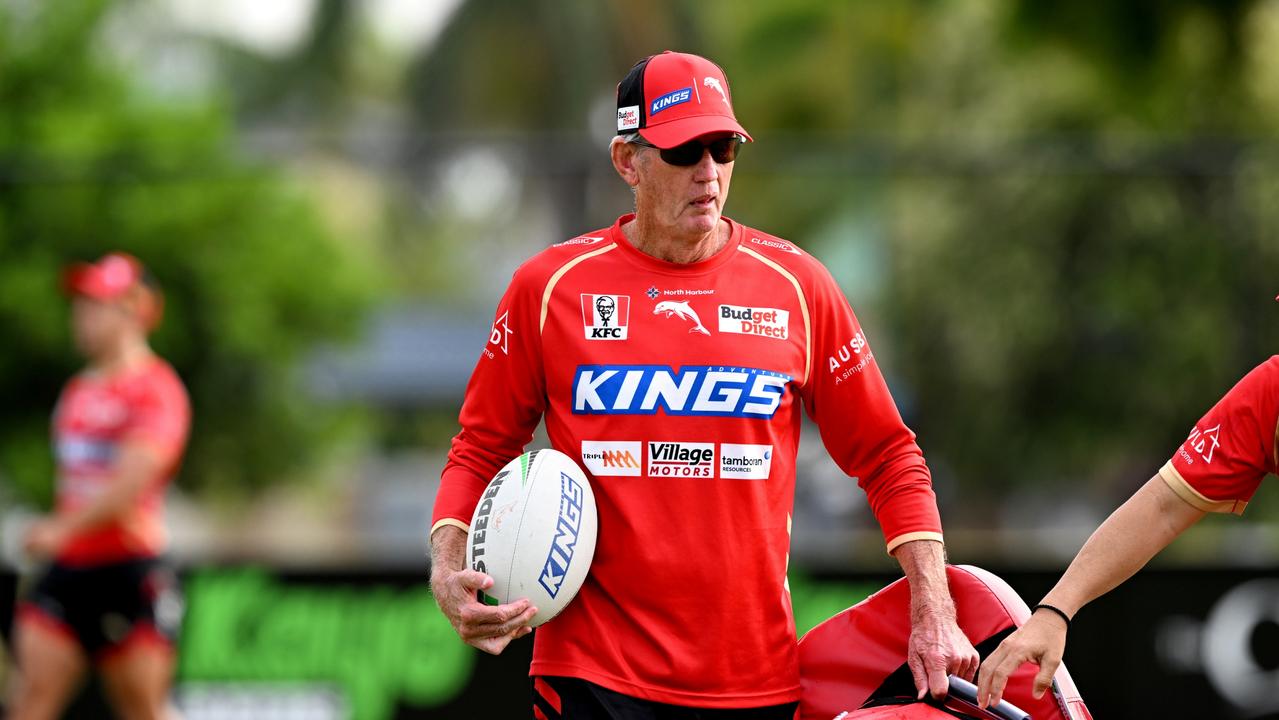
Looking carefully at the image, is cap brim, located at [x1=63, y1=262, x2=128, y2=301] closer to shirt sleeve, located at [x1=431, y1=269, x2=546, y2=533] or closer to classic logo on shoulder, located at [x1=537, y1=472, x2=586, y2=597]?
shirt sleeve, located at [x1=431, y1=269, x2=546, y2=533]

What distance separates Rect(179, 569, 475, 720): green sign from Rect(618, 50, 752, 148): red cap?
5.53 m

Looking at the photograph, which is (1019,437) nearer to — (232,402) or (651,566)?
(232,402)

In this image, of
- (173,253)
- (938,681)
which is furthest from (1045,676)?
(173,253)

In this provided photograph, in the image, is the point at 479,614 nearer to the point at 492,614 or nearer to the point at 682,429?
the point at 492,614

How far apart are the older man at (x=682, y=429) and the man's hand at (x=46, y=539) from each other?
398 cm

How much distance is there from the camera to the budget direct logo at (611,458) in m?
3.86

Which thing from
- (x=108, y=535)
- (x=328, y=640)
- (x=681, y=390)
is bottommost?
(x=328, y=640)

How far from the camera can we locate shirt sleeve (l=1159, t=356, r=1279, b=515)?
346 cm

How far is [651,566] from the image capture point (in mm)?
3836

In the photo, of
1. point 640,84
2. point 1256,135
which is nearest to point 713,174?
point 640,84

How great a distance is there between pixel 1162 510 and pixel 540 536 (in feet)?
4.54

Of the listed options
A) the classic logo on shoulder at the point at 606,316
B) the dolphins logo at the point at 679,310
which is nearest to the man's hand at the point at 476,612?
the classic logo on shoulder at the point at 606,316

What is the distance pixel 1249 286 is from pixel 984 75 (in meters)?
11.3

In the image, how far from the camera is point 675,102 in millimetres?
3938
